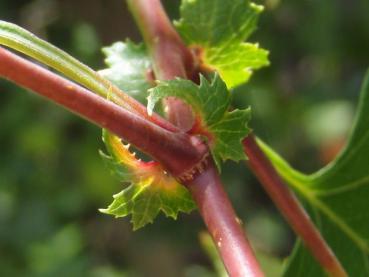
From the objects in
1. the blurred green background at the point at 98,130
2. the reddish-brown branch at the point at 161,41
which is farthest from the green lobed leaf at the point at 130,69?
the blurred green background at the point at 98,130

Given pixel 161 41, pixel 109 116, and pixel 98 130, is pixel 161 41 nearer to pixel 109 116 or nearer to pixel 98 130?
pixel 109 116

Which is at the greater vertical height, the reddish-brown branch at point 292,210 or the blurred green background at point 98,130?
the blurred green background at point 98,130

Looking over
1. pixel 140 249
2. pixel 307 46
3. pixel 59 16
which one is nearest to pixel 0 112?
pixel 59 16

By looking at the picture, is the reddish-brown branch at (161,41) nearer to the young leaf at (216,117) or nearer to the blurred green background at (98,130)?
the young leaf at (216,117)

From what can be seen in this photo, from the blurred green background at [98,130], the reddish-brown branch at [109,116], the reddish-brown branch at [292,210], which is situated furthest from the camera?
the blurred green background at [98,130]

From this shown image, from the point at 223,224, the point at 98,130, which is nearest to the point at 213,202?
the point at 223,224

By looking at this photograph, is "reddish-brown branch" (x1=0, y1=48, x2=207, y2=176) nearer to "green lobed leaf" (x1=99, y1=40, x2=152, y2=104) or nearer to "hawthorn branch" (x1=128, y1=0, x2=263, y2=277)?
"hawthorn branch" (x1=128, y1=0, x2=263, y2=277)

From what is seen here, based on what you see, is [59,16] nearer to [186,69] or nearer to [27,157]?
[27,157]
